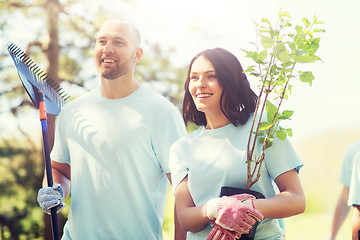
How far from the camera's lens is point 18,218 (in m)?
6.14

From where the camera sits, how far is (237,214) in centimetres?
145

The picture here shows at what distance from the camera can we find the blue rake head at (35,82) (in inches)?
91.1

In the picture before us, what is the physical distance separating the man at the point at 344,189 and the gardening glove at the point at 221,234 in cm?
124

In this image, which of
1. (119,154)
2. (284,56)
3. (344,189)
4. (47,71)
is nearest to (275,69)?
(284,56)

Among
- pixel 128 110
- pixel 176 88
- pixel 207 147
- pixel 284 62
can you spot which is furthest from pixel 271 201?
pixel 176 88

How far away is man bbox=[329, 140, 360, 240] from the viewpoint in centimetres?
259

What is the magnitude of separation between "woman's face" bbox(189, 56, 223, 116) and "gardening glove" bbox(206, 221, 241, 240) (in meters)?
0.48

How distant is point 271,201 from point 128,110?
38.4 inches

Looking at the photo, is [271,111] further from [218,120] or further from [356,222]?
[356,222]

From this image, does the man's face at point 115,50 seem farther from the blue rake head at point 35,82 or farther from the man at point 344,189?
the man at point 344,189

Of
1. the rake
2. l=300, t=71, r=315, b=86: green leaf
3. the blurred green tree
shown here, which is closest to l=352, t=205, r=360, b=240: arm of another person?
l=300, t=71, r=315, b=86: green leaf

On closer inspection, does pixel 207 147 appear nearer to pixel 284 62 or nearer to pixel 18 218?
pixel 284 62

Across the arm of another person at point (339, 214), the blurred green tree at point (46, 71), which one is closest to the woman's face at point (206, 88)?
the arm of another person at point (339, 214)

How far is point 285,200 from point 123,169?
34.7 inches
